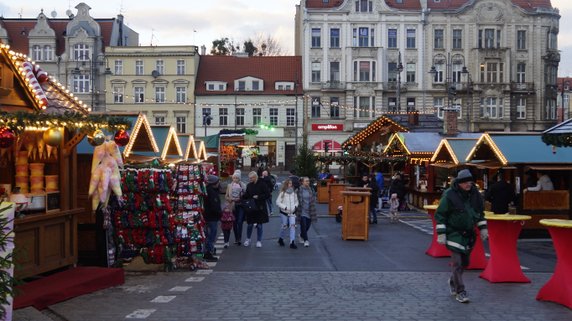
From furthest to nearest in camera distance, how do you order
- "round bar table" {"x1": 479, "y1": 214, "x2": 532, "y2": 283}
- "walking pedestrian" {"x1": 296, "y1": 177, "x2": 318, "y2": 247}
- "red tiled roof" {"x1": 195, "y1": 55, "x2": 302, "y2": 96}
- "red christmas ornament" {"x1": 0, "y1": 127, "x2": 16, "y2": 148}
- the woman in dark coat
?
"red tiled roof" {"x1": 195, "y1": 55, "x2": 302, "y2": 96}, "walking pedestrian" {"x1": 296, "y1": 177, "x2": 318, "y2": 247}, the woman in dark coat, "round bar table" {"x1": 479, "y1": 214, "x2": 532, "y2": 283}, "red christmas ornament" {"x1": 0, "y1": 127, "x2": 16, "y2": 148}

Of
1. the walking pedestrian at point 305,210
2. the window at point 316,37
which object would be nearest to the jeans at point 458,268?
the walking pedestrian at point 305,210

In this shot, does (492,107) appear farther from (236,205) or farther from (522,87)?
(236,205)

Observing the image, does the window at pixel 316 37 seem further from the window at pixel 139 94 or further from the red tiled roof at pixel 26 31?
the red tiled roof at pixel 26 31

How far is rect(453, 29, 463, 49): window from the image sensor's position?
216ft

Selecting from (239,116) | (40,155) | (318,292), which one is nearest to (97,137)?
(40,155)

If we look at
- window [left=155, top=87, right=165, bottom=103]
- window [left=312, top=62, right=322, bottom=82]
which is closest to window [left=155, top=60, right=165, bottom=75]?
window [left=155, top=87, right=165, bottom=103]

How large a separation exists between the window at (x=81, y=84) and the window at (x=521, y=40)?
3798cm

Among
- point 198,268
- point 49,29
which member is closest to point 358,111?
point 49,29

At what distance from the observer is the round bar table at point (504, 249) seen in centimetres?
1171

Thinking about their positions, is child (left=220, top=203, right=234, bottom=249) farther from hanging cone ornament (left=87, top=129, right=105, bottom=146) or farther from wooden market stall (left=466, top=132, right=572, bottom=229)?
wooden market stall (left=466, top=132, right=572, bottom=229)

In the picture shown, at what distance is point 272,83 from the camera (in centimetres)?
6788

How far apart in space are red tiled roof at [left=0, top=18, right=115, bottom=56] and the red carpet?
58833mm

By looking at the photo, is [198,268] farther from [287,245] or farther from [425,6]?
[425,6]

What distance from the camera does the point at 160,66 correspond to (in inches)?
2638
